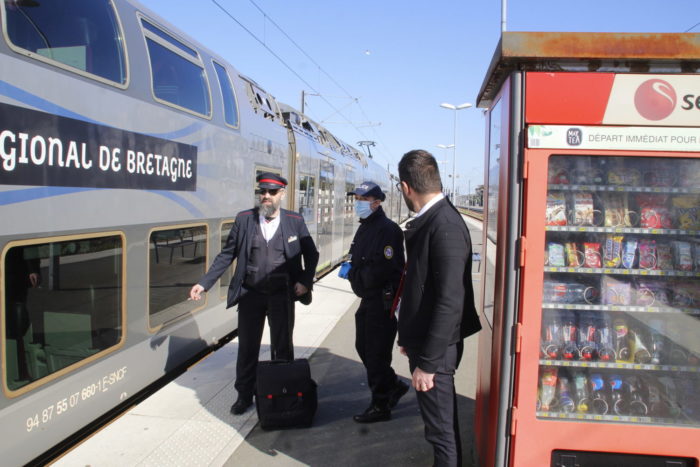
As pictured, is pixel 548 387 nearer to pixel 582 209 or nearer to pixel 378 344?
pixel 582 209

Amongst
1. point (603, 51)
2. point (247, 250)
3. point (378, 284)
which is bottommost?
point (378, 284)

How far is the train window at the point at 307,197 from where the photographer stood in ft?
31.0

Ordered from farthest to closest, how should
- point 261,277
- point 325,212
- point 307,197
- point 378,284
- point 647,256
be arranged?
point 325,212 < point 307,197 < point 261,277 < point 378,284 < point 647,256

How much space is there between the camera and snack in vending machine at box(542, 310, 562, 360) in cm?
301

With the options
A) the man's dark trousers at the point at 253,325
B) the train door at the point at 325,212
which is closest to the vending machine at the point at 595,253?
the man's dark trousers at the point at 253,325

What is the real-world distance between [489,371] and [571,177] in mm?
1215

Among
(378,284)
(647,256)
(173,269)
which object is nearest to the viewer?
(647,256)

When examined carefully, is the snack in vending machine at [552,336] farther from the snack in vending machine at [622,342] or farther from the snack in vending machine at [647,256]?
the snack in vending machine at [647,256]

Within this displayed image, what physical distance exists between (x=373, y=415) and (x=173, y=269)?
88.0 inches

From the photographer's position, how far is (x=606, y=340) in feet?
10.1

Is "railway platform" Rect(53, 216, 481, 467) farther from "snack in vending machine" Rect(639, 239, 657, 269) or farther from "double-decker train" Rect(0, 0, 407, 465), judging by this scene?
"snack in vending machine" Rect(639, 239, 657, 269)

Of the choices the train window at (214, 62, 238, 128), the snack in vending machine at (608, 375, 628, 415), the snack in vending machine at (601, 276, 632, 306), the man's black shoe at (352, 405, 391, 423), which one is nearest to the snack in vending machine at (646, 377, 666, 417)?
the snack in vending machine at (608, 375, 628, 415)

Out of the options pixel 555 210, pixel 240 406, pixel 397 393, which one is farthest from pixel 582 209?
pixel 240 406

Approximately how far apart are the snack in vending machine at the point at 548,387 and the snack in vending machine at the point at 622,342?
0.39 meters
